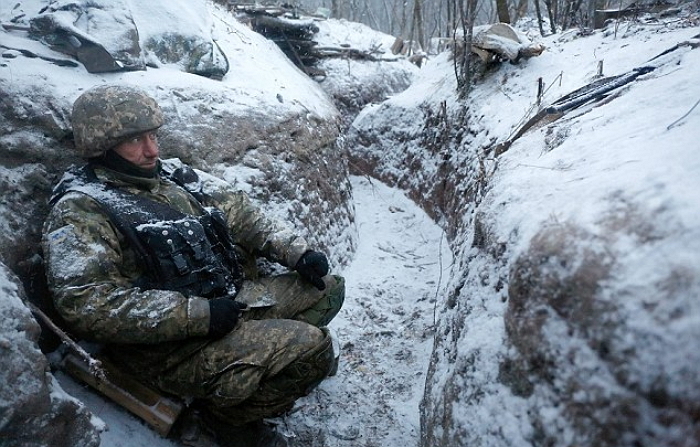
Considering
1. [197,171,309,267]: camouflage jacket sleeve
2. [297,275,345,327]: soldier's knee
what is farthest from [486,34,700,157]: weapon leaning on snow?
[197,171,309,267]: camouflage jacket sleeve

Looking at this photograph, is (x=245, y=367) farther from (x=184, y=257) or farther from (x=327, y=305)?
(x=327, y=305)

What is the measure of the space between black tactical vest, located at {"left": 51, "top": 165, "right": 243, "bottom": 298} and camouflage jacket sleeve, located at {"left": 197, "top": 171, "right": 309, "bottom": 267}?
0.42 metres

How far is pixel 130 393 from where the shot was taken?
2.48 meters

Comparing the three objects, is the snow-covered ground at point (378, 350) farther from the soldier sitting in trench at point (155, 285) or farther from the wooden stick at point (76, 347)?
the soldier sitting in trench at point (155, 285)

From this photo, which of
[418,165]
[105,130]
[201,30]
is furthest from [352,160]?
[105,130]

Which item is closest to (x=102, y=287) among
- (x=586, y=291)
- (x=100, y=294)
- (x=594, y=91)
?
(x=100, y=294)

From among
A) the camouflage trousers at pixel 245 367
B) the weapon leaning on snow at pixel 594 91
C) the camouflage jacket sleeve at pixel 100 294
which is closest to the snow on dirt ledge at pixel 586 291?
the weapon leaning on snow at pixel 594 91

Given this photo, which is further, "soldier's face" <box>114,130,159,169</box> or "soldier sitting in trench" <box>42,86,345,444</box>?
"soldier's face" <box>114,130,159,169</box>

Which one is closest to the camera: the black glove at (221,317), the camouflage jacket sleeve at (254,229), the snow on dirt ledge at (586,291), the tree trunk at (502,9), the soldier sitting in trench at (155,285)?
the snow on dirt ledge at (586,291)

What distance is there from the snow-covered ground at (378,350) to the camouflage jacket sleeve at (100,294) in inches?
20.4

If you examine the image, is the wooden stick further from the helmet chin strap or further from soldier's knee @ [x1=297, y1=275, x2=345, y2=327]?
soldier's knee @ [x1=297, y1=275, x2=345, y2=327]

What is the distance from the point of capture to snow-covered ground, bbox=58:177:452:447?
2.82 meters

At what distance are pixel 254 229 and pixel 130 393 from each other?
136cm

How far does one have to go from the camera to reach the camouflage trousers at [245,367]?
2365 mm
